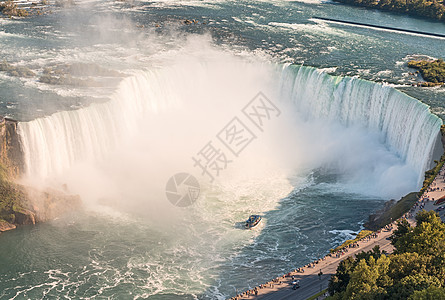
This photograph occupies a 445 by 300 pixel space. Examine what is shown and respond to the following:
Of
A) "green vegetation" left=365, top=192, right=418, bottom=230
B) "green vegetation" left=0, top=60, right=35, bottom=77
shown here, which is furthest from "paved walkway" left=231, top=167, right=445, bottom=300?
"green vegetation" left=0, top=60, right=35, bottom=77

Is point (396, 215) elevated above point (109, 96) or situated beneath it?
situated beneath

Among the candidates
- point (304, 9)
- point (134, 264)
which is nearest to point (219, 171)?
point (134, 264)

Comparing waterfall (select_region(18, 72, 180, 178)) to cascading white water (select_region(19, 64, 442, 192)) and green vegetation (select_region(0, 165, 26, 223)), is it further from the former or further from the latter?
green vegetation (select_region(0, 165, 26, 223))

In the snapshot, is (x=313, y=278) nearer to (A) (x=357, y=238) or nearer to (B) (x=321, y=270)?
(B) (x=321, y=270)

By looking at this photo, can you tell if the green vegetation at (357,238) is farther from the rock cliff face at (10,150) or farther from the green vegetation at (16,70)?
the green vegetation at (16,70)

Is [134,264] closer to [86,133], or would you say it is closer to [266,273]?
[266,273]

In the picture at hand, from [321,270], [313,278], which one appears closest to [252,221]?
[321,270]

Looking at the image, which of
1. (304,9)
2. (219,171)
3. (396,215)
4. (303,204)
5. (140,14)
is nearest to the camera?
(396,215)
